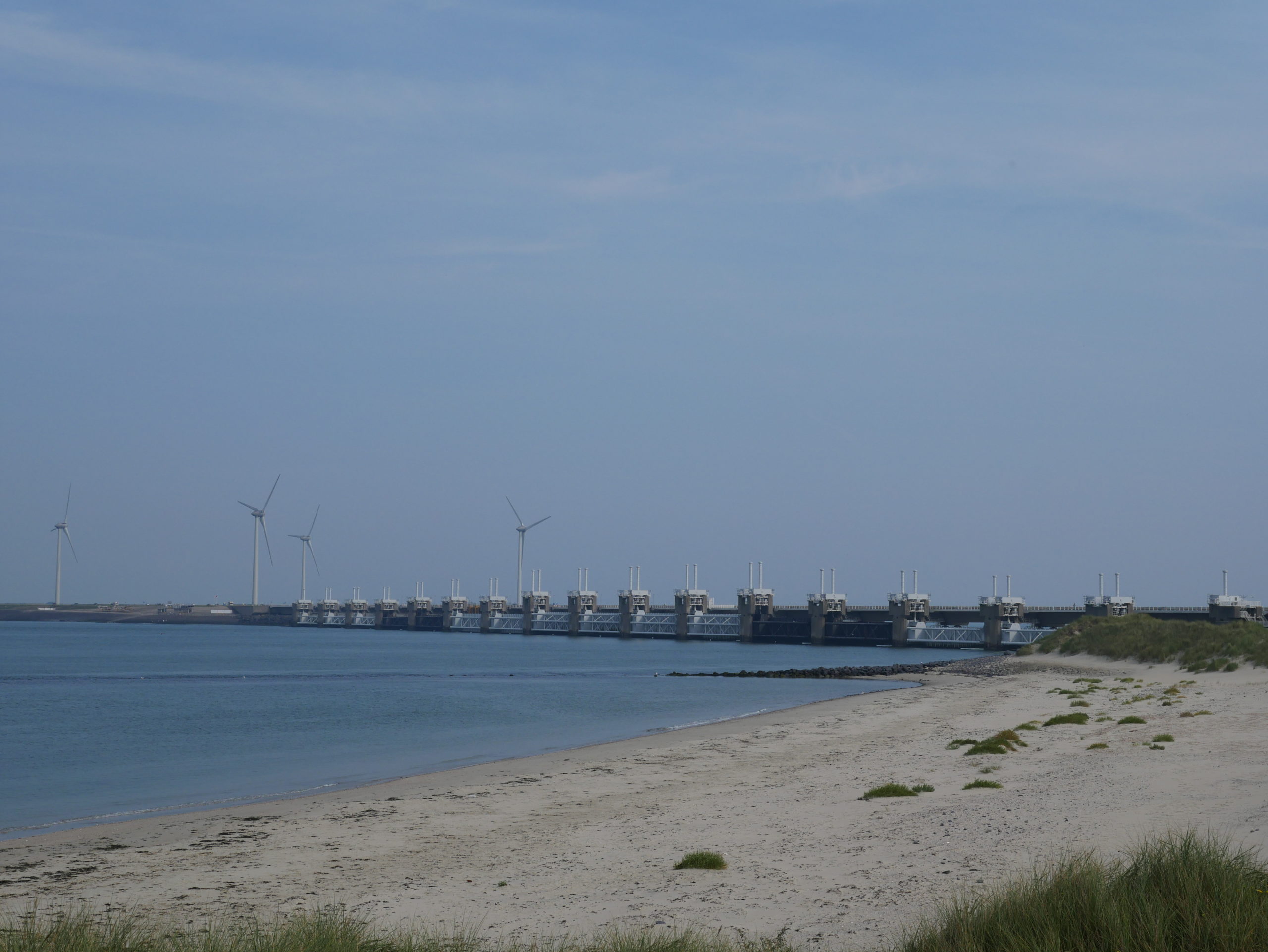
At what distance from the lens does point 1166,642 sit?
82625 mm

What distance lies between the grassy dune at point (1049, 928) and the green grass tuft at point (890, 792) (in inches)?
474

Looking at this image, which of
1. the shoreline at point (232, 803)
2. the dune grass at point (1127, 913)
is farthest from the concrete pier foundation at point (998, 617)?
the dune grass at point (1127, 913)

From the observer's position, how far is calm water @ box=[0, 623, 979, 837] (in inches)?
1254

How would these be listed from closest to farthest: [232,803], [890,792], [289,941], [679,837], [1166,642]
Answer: [289,941] → [679,837] → [890,792] → [232,803] → [1166,642]

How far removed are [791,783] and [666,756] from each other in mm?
8991

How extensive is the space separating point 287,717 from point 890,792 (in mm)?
39544

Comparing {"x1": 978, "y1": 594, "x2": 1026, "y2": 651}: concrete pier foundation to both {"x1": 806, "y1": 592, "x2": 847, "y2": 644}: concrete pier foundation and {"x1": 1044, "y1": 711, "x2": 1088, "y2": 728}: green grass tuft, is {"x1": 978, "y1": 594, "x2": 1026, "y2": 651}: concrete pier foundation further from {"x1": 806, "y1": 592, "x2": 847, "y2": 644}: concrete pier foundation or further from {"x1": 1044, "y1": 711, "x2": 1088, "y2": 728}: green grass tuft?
{"x1": 1044, "y1": 711, "x2": 1088, "y2": 728}: green grass tuft

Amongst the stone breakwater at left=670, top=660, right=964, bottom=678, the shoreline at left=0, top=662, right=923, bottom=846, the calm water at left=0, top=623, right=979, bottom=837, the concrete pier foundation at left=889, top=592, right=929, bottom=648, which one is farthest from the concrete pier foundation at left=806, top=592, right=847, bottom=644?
the shoreline at left=0, top=662, right=923, bottom=846

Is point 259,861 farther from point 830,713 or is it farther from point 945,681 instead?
point 945,681

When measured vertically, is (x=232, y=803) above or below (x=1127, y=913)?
below

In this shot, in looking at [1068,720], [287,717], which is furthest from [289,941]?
[287,717]

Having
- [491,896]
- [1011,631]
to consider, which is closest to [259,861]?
[491,896]

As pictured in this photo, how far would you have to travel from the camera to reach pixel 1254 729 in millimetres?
28859

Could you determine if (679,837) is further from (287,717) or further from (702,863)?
(287,717)
